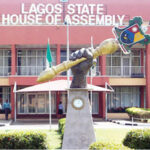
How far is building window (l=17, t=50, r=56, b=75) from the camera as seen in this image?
27984 mm

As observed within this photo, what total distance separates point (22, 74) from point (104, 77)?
659cm

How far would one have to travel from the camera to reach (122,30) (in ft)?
32.3

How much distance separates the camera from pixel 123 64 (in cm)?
2875

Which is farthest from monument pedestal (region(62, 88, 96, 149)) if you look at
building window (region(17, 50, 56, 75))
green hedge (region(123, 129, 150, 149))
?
building window (region(17, 50, 56, 75))

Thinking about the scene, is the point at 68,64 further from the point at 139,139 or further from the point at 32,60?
the point at 32,60

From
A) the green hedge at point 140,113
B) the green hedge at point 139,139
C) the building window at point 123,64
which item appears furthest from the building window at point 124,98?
the green hedge at point 139,139

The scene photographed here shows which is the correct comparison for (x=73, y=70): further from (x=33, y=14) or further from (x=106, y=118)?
(x=33, y=14)

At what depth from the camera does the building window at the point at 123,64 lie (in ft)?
92.5

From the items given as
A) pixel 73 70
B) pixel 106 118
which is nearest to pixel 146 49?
pixel 106 118

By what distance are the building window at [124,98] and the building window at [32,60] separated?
558 centimetres

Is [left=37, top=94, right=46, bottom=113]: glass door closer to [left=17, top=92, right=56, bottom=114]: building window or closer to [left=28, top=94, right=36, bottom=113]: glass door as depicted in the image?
[left=17, top=92, right=56, bottom=114]: building window

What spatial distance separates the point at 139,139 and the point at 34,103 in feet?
62.2

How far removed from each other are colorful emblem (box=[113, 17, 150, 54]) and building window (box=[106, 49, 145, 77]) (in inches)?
715

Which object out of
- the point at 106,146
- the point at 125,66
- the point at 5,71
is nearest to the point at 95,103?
the point at 125,66
